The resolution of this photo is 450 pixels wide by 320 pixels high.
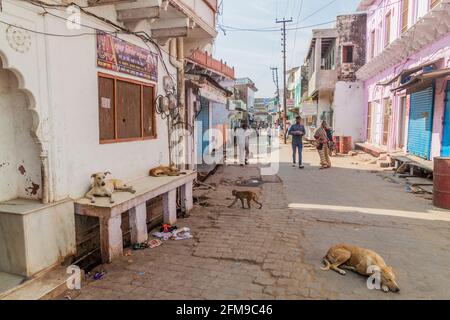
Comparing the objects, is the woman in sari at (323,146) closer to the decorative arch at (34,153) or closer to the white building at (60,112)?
the white building at (60,112)

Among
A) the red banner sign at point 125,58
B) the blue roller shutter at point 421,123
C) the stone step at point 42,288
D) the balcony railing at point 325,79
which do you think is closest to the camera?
the stone step at point 42,288

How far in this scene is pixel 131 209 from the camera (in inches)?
Answer: 201

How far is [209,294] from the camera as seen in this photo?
364cm

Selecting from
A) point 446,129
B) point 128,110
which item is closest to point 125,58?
point 128,110

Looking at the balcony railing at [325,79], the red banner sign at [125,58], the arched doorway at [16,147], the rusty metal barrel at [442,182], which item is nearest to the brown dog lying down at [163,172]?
the red banner sign at [125,58]

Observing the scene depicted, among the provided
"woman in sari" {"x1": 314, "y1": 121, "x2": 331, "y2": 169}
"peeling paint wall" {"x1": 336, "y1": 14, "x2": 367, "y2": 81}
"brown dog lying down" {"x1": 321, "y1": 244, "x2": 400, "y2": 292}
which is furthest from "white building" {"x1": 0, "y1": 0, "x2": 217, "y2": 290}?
"peeling paint wall" {"x1": 336, "y1": 14, "x2": 367, "y2": 81}

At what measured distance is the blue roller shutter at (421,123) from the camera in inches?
419

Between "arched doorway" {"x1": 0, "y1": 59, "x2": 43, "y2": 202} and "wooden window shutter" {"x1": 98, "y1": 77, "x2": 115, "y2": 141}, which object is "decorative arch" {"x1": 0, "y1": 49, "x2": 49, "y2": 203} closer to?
"arched doorway" {"x1": 0, "y1": 59, "x2": 43, "y2": 202}

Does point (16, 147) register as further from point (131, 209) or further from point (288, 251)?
point (288, 251)

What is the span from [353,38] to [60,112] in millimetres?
19707

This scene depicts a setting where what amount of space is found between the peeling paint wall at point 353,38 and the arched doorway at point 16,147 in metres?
19.6

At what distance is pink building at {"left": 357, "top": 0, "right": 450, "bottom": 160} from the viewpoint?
31.8 ft
